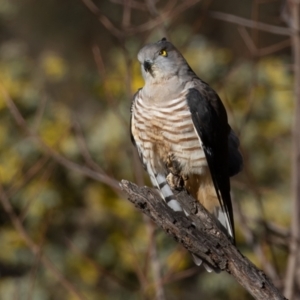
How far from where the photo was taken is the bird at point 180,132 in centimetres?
361

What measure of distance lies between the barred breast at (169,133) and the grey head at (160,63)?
145 millimetres

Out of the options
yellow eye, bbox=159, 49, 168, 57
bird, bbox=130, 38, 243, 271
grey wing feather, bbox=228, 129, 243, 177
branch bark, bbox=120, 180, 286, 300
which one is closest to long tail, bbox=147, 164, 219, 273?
bird, bbox=130, 38, 243, 271

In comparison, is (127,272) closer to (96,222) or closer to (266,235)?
(96,222)

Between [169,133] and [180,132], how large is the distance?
61 millimetres

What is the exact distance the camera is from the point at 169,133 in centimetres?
360

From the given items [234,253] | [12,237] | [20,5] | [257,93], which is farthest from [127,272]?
[20,5]

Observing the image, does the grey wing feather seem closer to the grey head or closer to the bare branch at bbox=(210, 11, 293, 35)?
the grey head

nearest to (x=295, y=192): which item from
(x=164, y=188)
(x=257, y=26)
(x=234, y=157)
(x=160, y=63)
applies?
(x=234, y=157)

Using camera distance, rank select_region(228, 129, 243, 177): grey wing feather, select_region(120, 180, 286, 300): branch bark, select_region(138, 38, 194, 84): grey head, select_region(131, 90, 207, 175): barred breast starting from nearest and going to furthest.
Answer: select_region(120, 180, 286, 300): branch bark
select_region(131, 90, 207, 175): barred breast
select_region(138, 38, 194, 84): grey head
select_region(228, 129, 243, 177): grey wing feather

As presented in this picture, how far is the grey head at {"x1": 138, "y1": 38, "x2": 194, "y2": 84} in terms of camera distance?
3.76 m

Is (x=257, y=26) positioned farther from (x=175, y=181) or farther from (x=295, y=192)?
(x=175, y=181)

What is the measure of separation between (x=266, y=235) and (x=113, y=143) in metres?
2.76

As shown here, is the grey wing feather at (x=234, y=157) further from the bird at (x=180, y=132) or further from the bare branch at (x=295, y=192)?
the bare branch at (x=295, y=192)

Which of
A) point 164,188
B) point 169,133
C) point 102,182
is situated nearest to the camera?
point 169,133
